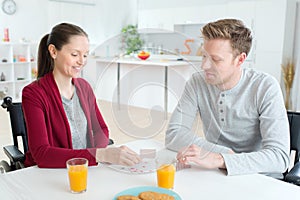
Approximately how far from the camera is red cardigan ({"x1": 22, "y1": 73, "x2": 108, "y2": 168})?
110 cm

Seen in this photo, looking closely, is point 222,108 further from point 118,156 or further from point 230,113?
point 118,156

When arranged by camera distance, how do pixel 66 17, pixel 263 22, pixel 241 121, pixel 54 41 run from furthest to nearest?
1. pixel 66 17
2. pixel 263 22
3. pixel 241 121
4. pixel 54 41

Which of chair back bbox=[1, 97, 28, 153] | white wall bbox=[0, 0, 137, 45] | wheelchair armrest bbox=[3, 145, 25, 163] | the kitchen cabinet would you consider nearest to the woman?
wheelchair armrest bbox=[3, 145, 25, 163]

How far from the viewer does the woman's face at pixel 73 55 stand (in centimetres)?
113

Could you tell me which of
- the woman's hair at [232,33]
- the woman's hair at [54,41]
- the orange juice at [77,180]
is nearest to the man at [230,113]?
the woman's hair at [232,33]

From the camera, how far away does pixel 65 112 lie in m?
1.21

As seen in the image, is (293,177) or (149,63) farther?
(293,177)

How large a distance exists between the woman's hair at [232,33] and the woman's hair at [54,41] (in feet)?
1.47

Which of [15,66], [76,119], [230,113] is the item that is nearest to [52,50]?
[76,119]

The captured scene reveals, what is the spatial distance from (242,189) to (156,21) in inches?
227

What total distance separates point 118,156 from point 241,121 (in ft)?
1.82

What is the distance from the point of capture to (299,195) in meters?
0.94

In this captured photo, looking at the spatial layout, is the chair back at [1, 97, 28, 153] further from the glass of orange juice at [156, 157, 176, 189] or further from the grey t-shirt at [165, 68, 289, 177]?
the glass of orange juice at [156, 157, 176, 189]

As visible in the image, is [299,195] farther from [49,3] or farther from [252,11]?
[49,3]
